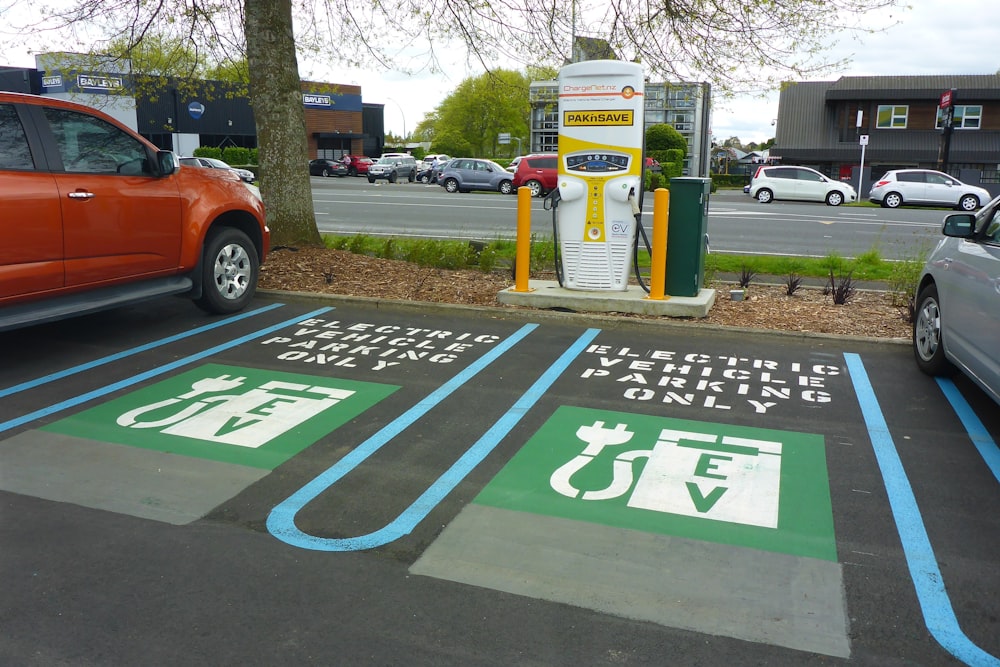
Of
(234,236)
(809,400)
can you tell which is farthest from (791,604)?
(234,236)

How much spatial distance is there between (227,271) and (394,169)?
39.8 meters

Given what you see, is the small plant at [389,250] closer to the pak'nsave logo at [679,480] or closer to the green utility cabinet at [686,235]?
the green utility cabinet at [686,235]

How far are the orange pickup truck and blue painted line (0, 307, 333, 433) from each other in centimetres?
72

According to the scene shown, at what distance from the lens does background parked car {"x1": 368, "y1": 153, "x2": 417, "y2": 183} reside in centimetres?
4608

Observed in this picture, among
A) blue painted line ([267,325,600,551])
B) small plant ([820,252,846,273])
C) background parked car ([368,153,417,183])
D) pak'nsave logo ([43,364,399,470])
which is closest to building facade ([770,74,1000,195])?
background parked car ([368,153,417,183])

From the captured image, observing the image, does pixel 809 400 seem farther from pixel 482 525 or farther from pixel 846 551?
pixel 482 525

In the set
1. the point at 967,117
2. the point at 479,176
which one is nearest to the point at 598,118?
the point at 479,176

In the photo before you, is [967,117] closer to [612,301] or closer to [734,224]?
[734,224]

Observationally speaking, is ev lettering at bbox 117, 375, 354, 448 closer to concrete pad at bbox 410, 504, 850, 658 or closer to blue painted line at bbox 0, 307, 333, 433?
blue painted line at bbox 0, 307, 333, 433

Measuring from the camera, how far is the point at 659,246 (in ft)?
26.2

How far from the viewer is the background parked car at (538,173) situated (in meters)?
31.3

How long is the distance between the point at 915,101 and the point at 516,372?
4640 centimetres

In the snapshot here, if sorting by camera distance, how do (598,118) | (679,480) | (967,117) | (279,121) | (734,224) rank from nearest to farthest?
1. (679,480)
2. (598,118)
3. (279,121)
4. (734,224)
5. (967,117)

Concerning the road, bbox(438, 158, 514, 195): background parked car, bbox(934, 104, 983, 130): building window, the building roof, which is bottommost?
the road
